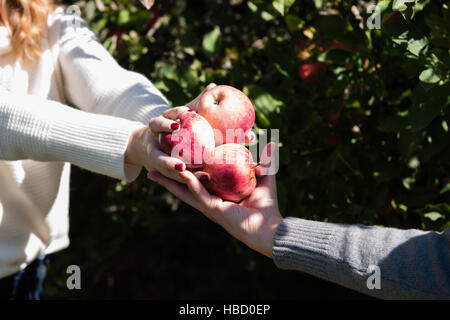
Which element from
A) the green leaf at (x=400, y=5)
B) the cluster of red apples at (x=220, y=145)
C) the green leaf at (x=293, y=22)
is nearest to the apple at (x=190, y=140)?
the cluster of red apples at (x=220, y=145)

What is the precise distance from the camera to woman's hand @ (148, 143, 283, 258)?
1.09 metres

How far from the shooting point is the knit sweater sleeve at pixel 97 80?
49.2 inches

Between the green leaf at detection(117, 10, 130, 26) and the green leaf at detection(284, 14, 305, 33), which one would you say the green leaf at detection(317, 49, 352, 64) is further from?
the green leaf at detection(117, 10, 130, 26)

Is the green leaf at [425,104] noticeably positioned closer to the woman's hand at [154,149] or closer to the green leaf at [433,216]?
the green leaf at [433,216]

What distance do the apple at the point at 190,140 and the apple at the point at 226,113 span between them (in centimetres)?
4

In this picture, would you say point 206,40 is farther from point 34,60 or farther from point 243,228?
point 243,228

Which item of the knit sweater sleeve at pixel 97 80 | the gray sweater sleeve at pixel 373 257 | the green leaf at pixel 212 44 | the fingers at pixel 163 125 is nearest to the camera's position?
the gray sweater sleeve at pixel 373 257

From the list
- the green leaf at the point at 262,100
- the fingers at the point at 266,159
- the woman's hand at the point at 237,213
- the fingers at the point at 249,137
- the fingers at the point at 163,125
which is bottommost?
the woman's hand at the point at 237,213

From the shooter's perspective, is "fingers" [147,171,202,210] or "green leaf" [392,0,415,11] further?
"fingers" [147,171,202,210]

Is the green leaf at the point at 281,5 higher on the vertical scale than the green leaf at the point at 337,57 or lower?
higher

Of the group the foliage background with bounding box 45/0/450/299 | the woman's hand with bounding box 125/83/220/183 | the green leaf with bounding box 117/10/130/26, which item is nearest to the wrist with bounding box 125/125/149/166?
the woman's hand with bounding box 125/83/220/183

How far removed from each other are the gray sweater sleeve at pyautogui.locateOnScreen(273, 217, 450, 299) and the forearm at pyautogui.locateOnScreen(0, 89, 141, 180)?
40cm

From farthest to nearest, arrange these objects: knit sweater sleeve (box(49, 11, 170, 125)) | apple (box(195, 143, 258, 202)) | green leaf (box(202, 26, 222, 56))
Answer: green leaf (box(202, 26, 222, 56)) < knit sweater sleeve (box(49, 11, 170, 125)) < apple (box(195, 143, 258, 202))

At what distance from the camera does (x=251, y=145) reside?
1336mm
